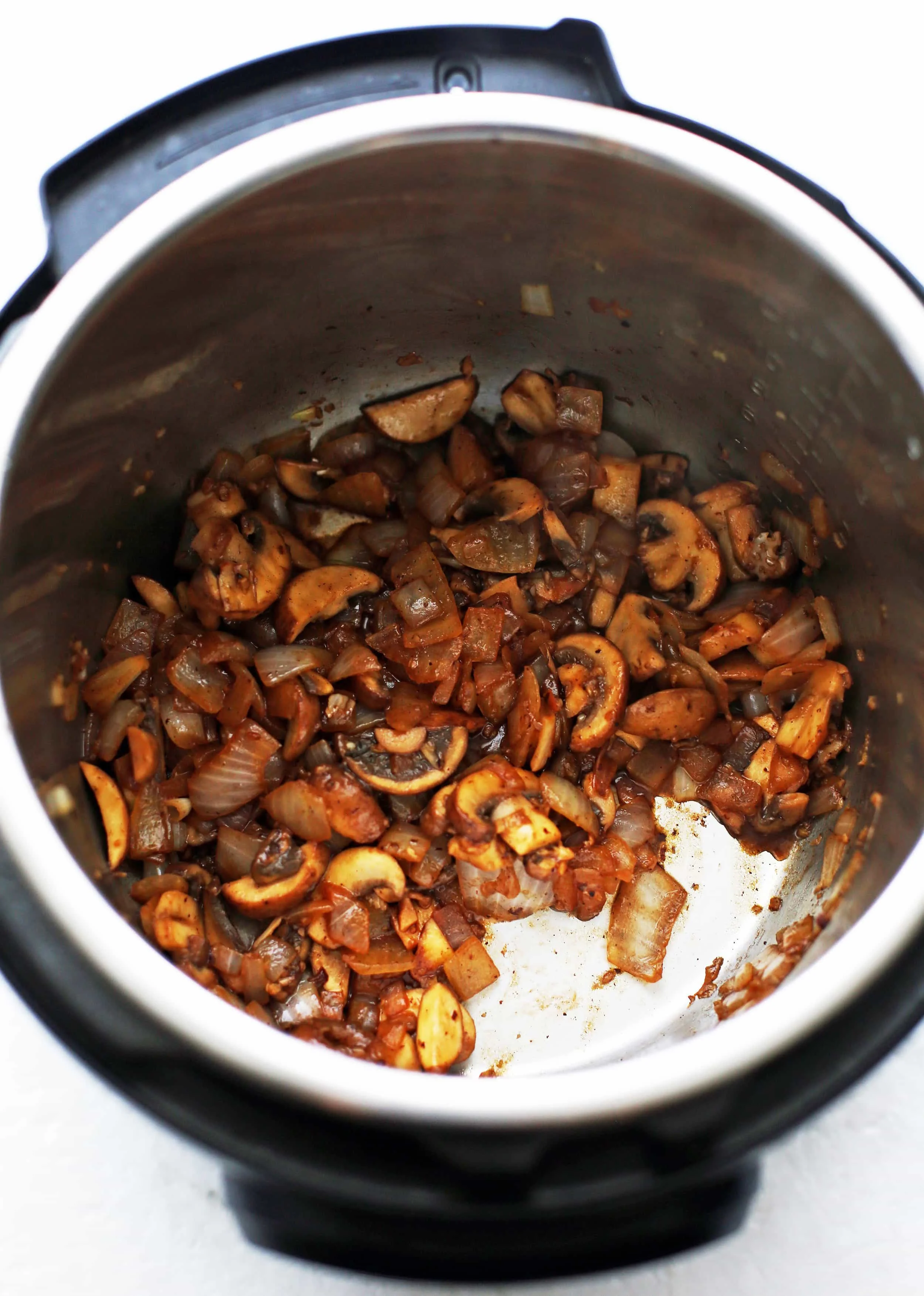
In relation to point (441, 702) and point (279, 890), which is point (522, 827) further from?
point (279, 890)

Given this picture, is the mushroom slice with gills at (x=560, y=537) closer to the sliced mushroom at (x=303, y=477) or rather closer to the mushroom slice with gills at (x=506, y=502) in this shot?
the mushroom slice with gills at (x=506, y=502)

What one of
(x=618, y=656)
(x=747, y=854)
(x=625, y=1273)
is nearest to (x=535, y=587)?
(x=618, y=656)

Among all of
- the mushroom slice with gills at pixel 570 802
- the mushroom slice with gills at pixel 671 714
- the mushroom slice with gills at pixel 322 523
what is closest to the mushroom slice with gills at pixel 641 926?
the mushroom slice with gills at pixel 570 802

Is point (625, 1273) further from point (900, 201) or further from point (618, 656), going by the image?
point (900, 201)

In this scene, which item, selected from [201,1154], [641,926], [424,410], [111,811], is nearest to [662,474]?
[424,410]

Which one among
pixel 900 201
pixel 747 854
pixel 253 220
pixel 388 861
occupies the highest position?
pixel 900 201

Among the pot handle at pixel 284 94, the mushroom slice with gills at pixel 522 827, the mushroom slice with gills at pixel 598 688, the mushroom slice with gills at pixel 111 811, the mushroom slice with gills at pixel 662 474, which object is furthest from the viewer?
the mushroom slice with gills at pixel 662 474
